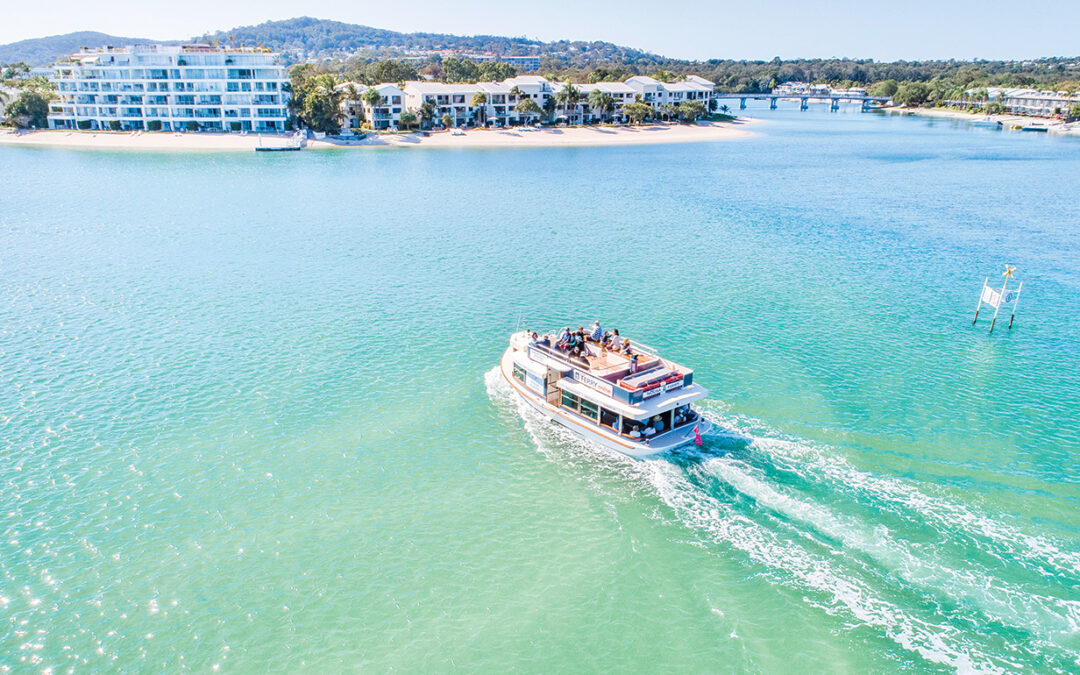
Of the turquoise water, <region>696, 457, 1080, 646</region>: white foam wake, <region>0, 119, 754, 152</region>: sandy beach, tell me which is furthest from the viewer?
<region>0, 119, 754, 152</region>: sandy beach

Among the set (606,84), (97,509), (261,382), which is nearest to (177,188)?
(261,382)

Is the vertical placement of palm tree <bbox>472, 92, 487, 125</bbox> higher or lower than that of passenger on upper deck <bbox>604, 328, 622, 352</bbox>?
higher

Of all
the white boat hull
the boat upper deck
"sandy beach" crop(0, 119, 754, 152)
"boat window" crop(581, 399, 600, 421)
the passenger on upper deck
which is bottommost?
the white boat hull

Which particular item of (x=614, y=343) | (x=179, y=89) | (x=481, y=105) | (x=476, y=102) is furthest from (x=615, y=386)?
(x=179, y=89)

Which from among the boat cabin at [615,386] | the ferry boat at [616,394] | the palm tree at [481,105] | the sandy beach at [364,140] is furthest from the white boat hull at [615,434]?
the palm tree at [481,105]

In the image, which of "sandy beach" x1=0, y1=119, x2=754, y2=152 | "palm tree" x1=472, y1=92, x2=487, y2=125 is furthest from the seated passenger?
"palm tree" x1=472, y1=92, x2=487, y2=125

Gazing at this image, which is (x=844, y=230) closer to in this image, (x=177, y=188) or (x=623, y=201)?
(x=623, y=201)

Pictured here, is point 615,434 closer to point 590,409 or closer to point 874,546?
point 590,409

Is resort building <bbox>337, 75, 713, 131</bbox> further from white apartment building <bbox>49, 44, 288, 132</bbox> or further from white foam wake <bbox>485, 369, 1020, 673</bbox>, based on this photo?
white foam wake <bbox>485, 369, 1020, 673</bbox>
